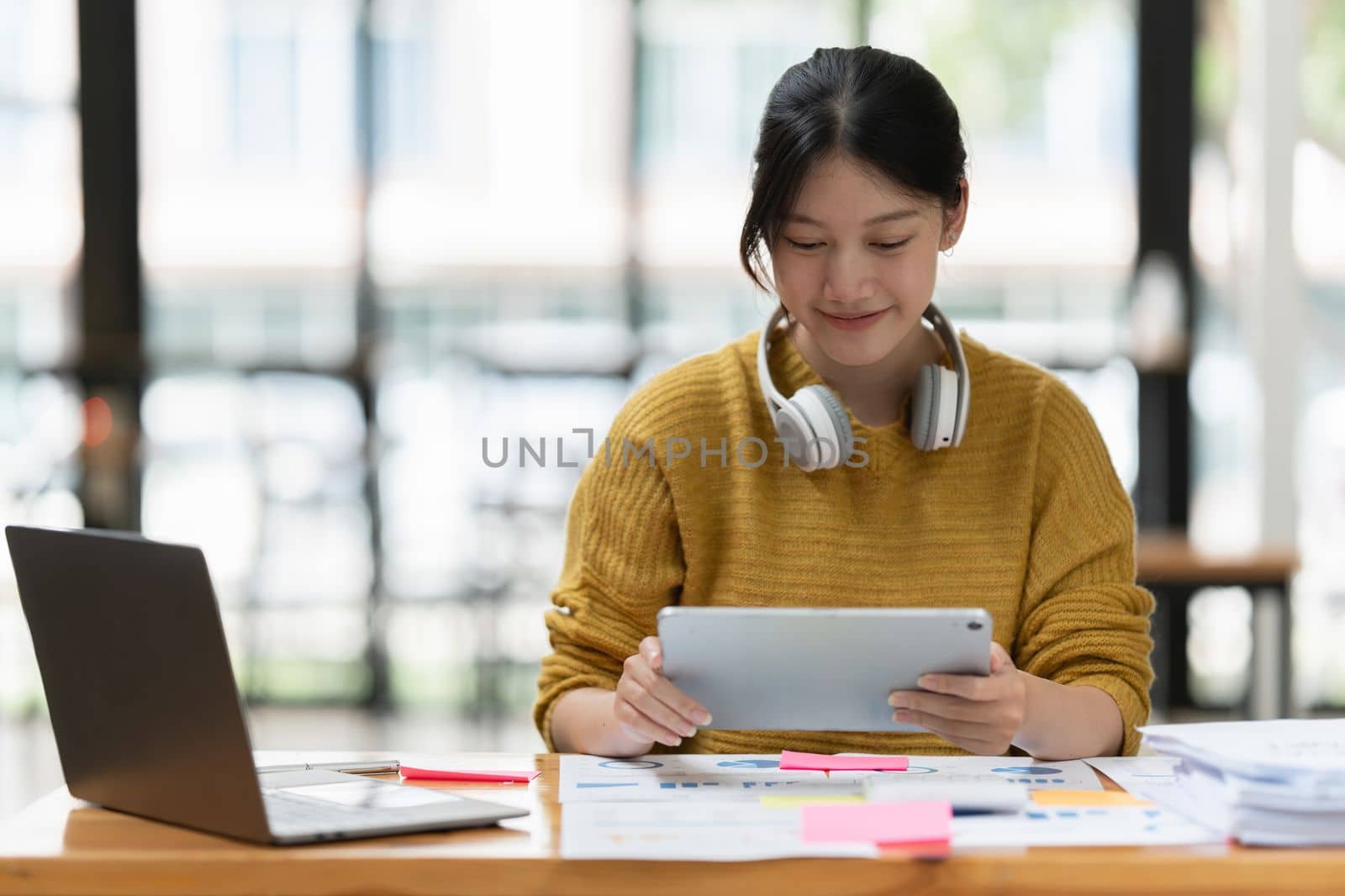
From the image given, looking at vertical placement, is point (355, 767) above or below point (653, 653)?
below

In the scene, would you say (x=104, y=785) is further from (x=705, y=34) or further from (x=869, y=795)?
(x=705, y=34)

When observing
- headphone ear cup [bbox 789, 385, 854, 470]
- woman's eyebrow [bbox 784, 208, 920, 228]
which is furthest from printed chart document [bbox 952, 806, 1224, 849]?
woman's eyebrow [bbox 784, 208, 920, 228]

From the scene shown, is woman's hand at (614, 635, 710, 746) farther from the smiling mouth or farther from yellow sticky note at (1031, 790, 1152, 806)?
the smiling mouth

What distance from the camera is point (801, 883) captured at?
0.96m

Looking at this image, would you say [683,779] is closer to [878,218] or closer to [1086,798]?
[1086,798]

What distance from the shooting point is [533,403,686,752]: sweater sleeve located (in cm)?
149

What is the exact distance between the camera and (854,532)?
5.01 feet

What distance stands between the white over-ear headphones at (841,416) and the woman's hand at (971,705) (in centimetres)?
34

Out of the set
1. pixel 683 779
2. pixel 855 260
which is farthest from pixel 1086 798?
pixel 855 260

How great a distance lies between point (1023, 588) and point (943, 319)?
0.30m

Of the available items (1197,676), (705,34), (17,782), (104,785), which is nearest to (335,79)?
(705,34)

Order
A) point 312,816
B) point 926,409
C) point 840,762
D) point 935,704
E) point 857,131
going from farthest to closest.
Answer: point 926,409 → point 857,131 → point 840,762 → point 935,704 → point 312,816

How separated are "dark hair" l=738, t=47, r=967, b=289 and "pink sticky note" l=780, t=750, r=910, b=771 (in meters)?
0.51

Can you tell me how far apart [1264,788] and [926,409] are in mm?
607
